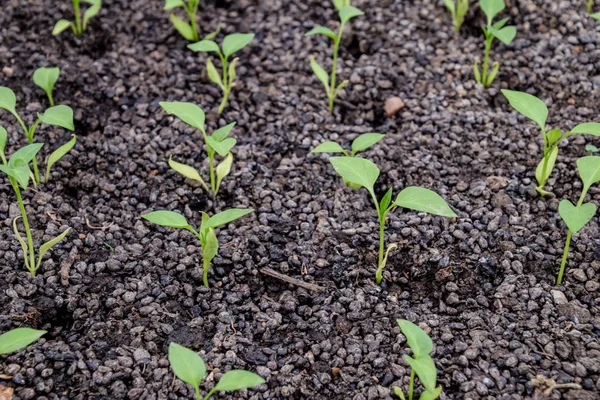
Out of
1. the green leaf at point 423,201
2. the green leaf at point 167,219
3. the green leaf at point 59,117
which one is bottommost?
the green leaf at point 167,219

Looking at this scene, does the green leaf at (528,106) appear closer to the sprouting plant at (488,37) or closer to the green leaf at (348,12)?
the sprouting plant at (488,37)

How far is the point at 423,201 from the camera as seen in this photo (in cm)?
176

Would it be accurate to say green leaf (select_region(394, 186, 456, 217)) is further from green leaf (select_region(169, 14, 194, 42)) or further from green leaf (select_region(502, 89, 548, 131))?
green leaf (select_region(169, 14, 194, 42))

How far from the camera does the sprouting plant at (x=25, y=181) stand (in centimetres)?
173

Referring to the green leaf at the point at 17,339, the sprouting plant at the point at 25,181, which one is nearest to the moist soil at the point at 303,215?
the sprouting plant at the point at 25,181

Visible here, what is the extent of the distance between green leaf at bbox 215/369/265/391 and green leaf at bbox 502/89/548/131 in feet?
3.58

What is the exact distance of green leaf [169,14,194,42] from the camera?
258cm

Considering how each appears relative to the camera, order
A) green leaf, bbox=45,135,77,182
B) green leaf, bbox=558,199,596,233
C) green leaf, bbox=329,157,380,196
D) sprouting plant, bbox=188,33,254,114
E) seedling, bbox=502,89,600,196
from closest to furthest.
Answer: green leaf, bbox=558,199,596,233, green leaf, bbox=329,157,380,196, seedling, bbox=502,89,600,196, green leaf, bbox=45,135,77,182, sprouting plant, bbox=188,33,254,114

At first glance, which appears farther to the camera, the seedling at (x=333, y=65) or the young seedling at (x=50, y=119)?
the seedling at (x=333, y=65)

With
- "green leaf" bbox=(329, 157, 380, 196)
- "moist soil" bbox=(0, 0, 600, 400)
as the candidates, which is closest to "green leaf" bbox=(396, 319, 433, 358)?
"moist soil" bbox=(0, 0, 600, 400)

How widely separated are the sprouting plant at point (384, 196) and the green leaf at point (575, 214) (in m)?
0.29

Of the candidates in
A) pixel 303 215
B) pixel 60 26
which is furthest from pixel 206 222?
pixel 60 26

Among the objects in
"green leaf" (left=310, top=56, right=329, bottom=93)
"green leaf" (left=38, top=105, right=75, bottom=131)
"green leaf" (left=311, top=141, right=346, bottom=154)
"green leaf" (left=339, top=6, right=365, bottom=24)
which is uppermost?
"green leaf" (left=339, top=6, right=365, bottom=24)

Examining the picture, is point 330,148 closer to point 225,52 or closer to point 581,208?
point 225,52
